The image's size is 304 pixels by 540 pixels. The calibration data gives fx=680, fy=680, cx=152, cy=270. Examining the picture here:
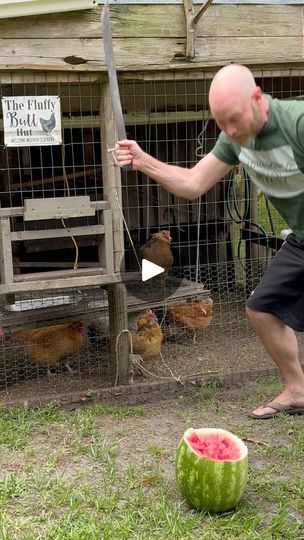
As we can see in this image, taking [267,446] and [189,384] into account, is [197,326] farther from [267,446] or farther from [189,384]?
[267,446]

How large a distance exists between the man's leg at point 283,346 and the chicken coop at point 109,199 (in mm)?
1019

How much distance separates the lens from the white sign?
432 cm

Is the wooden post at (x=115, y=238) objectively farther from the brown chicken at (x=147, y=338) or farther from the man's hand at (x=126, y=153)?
the man's hand at (x=126, y=153)

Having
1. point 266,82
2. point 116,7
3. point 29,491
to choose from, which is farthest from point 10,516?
point 266,82

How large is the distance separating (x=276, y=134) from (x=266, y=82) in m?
2.97

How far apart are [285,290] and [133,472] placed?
1325 mm

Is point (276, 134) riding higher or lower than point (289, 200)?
higher

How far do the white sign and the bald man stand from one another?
1130mm

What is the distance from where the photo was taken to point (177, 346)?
6.32 meters

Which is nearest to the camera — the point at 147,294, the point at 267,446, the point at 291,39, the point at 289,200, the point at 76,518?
the point at 76,518

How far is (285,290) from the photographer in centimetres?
390

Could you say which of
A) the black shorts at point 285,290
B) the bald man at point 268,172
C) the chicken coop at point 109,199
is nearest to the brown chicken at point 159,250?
the chicken coop at point 109,199

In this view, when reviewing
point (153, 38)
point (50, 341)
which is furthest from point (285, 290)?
point (50, 341)

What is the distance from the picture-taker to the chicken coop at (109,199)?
4371mm
